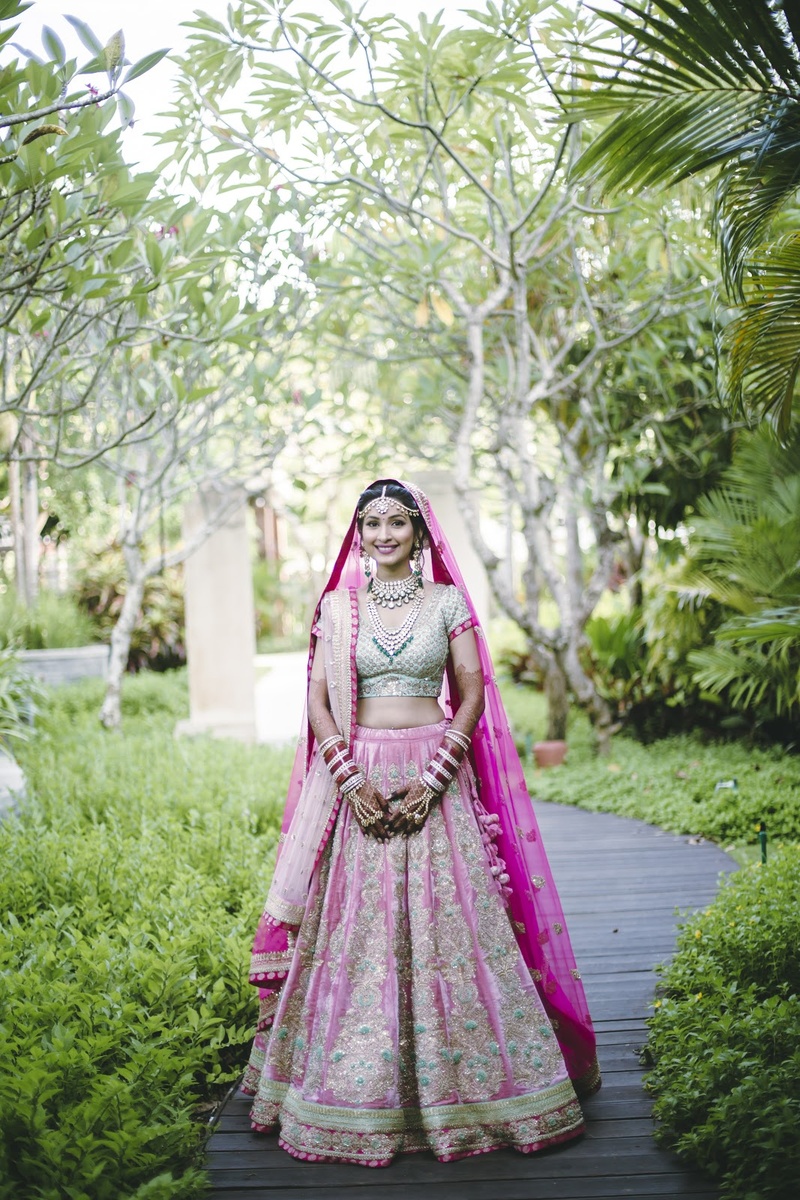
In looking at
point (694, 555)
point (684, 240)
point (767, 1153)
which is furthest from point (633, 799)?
point (767, 1153)

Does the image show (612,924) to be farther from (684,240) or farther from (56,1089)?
(684,240)

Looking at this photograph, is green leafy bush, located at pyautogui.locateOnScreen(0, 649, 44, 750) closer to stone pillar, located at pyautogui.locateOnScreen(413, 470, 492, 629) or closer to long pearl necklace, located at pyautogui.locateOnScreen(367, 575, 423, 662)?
stone pillar, located at pyautogui.locateOnScreen(413, 470, 492, 629)

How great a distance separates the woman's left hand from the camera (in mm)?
3000

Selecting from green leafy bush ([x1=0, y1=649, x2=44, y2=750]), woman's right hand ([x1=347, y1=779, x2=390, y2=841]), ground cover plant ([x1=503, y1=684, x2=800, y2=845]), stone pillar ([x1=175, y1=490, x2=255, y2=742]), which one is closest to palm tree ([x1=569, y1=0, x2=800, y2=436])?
woman's right hand ([x1=347, y1=779, x2=390, y2=841])

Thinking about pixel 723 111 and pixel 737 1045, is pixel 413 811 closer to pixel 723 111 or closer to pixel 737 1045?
pixel 737 1045

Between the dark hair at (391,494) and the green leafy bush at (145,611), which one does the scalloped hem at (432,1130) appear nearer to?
the dark hair at (391,494)

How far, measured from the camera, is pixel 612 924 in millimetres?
4859

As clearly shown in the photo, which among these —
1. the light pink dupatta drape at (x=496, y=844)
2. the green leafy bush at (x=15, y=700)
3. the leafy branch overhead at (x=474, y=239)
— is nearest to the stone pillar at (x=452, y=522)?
the leafy branch overhead at (x=474, y=239)

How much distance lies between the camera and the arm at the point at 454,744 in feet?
9.86

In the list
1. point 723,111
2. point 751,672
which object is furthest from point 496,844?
point 751,672

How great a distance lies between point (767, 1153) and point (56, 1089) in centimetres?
165

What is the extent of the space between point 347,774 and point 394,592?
563 mm

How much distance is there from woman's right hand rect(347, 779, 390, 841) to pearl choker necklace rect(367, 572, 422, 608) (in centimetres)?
54

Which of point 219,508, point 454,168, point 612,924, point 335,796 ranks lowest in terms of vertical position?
point 612,924
